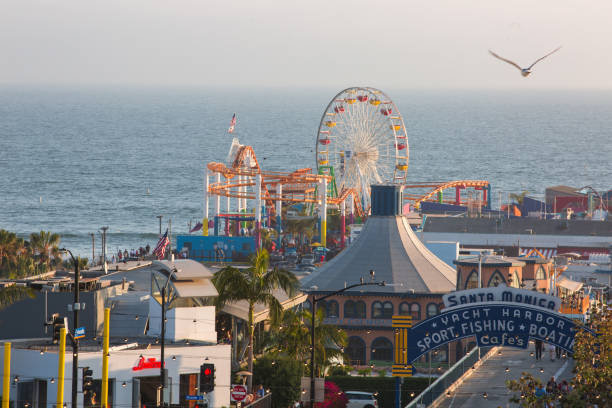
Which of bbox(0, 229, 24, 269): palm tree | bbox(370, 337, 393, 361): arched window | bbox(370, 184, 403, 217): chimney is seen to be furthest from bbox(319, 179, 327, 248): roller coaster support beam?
bbox(370, 337, 393, 361): arched window

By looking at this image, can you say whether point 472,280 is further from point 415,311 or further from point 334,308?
point 334,308

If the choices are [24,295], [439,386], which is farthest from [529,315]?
[24,295]

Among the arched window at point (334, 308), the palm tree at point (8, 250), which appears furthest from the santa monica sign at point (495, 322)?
the palm tree at point (8, 250)

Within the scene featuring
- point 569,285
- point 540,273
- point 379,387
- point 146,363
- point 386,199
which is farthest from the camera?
point 569,285

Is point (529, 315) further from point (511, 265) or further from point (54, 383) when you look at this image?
point (511, 265)

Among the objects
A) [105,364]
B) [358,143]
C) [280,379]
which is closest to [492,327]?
[280,379]

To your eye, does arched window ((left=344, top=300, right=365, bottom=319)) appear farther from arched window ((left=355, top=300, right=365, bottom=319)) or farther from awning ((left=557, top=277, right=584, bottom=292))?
awning ((left=557, top=277, right=584, bottom=292))
